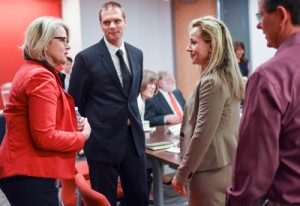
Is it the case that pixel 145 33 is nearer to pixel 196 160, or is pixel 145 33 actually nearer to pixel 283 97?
pixel 196 160

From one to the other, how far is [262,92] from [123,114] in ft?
4.73

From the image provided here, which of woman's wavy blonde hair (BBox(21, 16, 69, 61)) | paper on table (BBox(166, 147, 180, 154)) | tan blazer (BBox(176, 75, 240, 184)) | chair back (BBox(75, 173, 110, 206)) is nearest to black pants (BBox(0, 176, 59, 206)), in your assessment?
chair back (BBox(75, 173, 110, 206))

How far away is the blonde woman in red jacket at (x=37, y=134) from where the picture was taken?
1680 mm

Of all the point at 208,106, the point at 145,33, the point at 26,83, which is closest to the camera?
the point at 26,83

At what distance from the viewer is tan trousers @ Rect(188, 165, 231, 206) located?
1909 millimetres

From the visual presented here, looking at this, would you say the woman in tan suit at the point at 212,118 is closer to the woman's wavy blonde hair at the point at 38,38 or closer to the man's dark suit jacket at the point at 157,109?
the woman's wavy blonde hair at the point at 38,38

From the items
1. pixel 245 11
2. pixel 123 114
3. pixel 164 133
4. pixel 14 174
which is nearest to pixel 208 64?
pixel 123 114

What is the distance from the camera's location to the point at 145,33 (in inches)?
260

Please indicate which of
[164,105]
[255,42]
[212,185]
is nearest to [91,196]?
[212,185]

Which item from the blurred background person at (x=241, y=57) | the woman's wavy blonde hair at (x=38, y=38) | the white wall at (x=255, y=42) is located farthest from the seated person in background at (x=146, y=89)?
the white wall at (x=255, y=42)

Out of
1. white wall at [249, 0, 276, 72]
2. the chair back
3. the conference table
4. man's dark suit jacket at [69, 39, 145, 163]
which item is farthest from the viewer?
white wall at [249, 0, 276, 72]

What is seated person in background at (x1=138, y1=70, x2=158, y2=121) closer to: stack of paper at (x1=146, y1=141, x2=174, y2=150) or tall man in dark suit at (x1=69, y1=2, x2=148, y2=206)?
stack of paper at (x1=146, y1=141, x2=174, y2=150)

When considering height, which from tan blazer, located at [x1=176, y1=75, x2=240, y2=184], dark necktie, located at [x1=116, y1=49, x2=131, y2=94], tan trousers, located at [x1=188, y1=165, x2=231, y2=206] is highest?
dark necktie, located at [x1=116, y1=49, x2=131, y2=94]

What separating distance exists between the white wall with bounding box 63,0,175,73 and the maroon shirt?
5143mm
